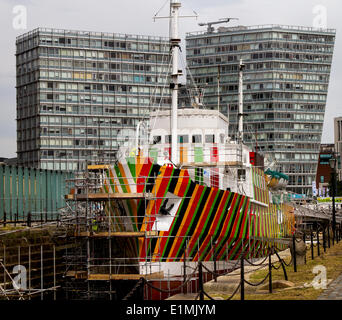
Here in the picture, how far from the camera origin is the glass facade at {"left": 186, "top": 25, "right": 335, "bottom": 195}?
109625 mm

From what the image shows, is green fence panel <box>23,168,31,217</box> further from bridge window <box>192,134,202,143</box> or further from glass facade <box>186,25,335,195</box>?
glass facade <box>186,25,335,195</box>

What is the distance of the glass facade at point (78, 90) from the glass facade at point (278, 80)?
13.3 m

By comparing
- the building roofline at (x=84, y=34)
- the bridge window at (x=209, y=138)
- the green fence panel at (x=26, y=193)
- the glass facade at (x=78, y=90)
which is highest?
the building roofline at (x=84, y=34)

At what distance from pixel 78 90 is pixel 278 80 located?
35252 millimetres

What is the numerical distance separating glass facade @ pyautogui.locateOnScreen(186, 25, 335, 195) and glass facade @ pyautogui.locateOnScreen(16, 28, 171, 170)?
13.3 m

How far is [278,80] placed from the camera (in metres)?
110

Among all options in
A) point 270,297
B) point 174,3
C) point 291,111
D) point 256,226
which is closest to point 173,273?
point 270,297

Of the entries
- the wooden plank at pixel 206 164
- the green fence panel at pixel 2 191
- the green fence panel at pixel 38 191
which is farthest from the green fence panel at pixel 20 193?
the wooden plank at pixel 206 164

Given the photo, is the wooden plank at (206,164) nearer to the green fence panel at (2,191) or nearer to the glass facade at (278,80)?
the green fence panel at (2,191)

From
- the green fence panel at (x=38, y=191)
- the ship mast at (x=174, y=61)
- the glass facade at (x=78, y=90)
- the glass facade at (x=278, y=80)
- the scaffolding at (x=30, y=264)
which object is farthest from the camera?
the glass facade at (x=278, y=80)

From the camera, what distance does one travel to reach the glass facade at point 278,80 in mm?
109625

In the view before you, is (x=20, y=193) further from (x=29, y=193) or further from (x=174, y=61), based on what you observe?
(x=174, y=61)

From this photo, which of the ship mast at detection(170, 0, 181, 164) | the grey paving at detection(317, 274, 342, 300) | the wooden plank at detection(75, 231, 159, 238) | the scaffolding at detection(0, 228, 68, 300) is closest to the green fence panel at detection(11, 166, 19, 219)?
the scaffolding at detection(0, 228, 68, 300)

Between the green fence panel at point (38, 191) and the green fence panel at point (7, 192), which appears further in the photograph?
the green fence panel at point (38, 191)
